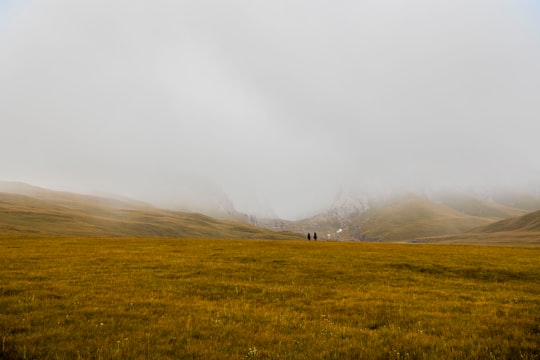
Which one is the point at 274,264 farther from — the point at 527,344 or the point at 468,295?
the point at 527,344

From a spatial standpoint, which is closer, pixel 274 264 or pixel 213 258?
pixel 274 264

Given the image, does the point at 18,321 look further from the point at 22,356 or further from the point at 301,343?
the point at 301,343

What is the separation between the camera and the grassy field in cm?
1277

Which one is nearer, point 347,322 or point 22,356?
point 22,356

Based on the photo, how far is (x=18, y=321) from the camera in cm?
1529

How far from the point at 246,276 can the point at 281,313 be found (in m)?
12.0

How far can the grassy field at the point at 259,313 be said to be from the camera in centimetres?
1277

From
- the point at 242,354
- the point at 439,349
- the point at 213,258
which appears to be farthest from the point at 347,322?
the point at 213,258

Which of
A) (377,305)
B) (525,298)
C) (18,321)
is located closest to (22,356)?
(18,321)

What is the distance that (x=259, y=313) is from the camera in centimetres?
1762

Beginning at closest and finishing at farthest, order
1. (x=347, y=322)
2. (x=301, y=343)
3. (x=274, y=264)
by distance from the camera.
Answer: (x=301, y=343), (x=347, y=322), (x=274, y=264)

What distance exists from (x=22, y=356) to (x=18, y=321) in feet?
15.1

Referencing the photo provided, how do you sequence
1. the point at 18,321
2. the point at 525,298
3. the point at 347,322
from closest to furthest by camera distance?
1. the point at 18,321
2. the point at 347,322
3. the point at 525,298

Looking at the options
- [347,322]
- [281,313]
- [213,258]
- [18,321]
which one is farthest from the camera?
[213,258]
